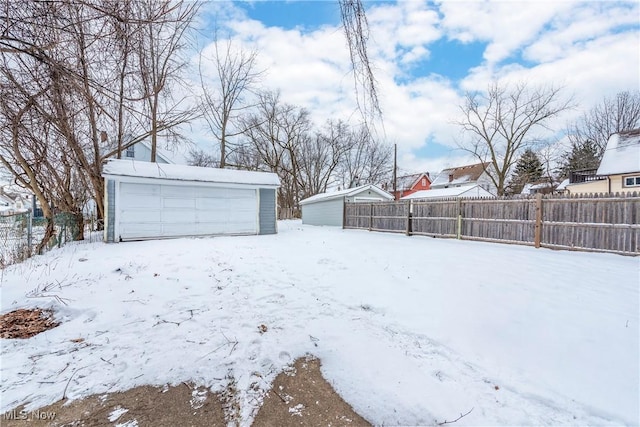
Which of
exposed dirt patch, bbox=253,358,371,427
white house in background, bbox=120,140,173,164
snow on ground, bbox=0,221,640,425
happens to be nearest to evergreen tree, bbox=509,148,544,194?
snow on ground, bbox=0,221,640,425

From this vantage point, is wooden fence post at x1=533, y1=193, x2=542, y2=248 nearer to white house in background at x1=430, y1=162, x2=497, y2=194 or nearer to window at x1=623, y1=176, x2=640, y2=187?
window at x1=623, y1=176, x2=640, y2=187

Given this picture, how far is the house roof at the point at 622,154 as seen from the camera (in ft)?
46.4

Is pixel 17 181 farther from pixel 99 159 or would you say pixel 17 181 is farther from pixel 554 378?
pixel 554 378

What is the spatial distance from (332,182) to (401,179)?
13.3 m

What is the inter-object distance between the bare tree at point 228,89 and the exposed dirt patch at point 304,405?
17481 millimetres

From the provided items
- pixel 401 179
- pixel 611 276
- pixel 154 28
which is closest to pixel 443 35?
pixel 154 28

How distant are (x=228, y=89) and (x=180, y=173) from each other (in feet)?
33.0

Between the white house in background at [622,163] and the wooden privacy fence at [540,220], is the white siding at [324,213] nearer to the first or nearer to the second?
the wooden privacy fence at [540,220]

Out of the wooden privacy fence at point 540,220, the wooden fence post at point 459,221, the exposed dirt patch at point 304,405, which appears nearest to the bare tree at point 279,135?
the wooden privacy fence at point 540,220

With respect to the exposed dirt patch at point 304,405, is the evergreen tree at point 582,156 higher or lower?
higher

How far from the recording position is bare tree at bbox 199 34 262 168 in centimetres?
1716

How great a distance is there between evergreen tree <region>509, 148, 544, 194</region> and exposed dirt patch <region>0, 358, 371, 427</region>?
30331 millimetres

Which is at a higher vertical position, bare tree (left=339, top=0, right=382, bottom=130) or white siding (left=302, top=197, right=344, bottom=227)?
bare tree (left=339, top=0, right=382, bottom=130)

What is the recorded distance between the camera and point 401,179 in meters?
39.7
